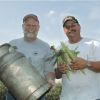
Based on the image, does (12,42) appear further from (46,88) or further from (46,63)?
(46,88)

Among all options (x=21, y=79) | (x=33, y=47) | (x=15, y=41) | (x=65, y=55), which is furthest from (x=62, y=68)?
(x=15, y=41)

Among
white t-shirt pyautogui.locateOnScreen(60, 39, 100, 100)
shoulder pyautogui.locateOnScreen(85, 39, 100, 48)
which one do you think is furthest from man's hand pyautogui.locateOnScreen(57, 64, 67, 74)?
shoulder pyautogui.locateOnScreen(85, 39, 100, 48)

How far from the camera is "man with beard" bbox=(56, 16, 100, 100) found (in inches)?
258

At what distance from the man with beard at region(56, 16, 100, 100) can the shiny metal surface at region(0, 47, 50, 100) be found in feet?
1.68

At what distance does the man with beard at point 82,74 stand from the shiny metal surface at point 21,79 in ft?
1.68

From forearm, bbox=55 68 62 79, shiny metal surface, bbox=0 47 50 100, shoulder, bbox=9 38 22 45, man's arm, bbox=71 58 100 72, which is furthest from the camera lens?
shoulder, bbox=9 38 22 45

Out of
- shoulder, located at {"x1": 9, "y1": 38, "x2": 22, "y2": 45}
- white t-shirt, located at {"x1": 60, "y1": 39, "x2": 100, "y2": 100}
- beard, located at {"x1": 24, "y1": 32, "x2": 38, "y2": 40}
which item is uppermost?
beard, located at {"x1": 24, "y1": 32, "x2": 38, "y2": 40}

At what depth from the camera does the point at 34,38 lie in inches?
293

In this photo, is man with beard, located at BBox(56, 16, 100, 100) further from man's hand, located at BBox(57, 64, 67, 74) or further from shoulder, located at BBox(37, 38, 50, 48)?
shoulder, located at BBox(37, 38, 50, 48)

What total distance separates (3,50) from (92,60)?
1.37 meters

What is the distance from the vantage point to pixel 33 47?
7379 mm

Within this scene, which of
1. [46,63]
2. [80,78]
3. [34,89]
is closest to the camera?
[34,89]

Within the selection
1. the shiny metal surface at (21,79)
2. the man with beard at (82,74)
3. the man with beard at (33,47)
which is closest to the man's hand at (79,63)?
the man with beard at (82,74)

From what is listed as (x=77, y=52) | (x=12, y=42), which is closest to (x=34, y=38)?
(x=12, y=42)
